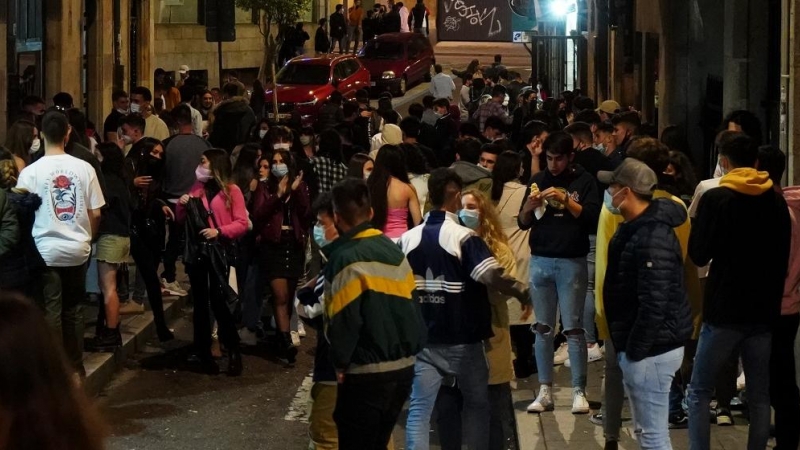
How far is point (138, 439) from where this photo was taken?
9562mm

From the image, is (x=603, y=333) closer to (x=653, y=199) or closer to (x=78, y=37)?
(x=653, y=199)

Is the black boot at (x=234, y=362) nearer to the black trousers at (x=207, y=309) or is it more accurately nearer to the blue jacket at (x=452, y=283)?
the black trousers at (x=207, y=309)

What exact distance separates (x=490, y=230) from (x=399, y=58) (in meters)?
32.1

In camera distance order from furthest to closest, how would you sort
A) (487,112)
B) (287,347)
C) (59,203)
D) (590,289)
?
(487,112) → (287,347) → (590,289) → (59,203)

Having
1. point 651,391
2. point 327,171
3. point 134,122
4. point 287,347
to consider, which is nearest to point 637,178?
point 651,391

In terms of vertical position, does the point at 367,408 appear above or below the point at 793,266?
below

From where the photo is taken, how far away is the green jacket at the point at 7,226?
9258 millimetres

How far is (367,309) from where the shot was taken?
6.51 m

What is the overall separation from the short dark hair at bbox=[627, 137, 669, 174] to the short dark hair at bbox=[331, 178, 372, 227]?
6.61 ft

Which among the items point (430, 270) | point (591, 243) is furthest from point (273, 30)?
point (430, 270)

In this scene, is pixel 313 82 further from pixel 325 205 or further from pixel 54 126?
pixel 325 205

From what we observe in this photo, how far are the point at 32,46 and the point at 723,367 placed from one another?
1744cm

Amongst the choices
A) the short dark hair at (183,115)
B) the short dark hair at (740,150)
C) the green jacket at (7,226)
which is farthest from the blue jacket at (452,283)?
the short dark hair at (183,115)

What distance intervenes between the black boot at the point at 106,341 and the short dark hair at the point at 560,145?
158 inches
